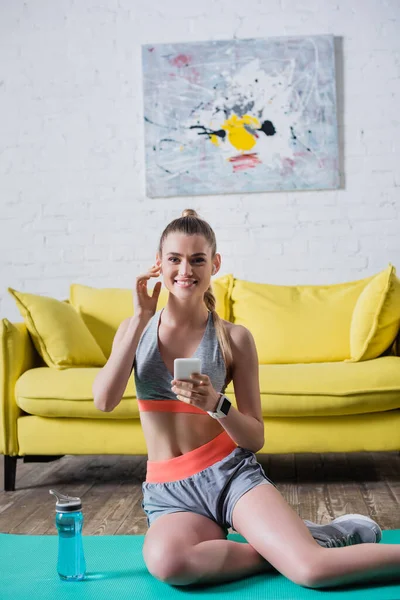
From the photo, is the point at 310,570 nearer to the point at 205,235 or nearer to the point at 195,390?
the point at 195,390

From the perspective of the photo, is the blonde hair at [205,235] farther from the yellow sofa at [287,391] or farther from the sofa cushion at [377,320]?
the sofa cushion at [377,320]

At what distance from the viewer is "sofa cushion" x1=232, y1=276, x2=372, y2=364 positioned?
3498 mm

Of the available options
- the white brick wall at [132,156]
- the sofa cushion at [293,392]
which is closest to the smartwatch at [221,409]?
the sofa cushion at [293,392]

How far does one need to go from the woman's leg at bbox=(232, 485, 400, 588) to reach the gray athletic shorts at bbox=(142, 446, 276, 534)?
118 millimetres

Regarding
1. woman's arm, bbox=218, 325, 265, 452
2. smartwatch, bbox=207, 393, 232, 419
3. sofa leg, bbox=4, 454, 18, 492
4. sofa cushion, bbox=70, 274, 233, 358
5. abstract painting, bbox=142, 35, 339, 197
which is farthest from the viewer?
abstract painting, bbox=142, 35, 339, 197

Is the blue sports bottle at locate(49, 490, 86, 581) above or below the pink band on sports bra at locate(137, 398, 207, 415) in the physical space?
below

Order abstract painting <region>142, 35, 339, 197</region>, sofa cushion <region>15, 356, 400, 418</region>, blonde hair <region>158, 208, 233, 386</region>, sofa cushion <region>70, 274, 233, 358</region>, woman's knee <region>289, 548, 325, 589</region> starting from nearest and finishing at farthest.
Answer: woman's knee <region>289, 548, 325, 589</region>, blonde hair <region>158, 208, 233, 386</region>, sofa cushion <region>15, 356, 400, 418</region>, sofa cushion <region>70, 274, 233, 358</region>, abstract painting <region>142, 35, 339, 197</region>

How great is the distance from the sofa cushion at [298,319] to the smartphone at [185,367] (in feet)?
5.82

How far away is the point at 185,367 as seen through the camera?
1.73 metres

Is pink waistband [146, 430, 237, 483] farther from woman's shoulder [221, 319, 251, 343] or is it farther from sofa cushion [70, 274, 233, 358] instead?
sofa cushion [70, 274, 233, 358]

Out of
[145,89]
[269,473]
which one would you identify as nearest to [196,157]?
[145,89]

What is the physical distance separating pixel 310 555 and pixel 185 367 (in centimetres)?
50

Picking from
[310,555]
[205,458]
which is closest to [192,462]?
[205,458]

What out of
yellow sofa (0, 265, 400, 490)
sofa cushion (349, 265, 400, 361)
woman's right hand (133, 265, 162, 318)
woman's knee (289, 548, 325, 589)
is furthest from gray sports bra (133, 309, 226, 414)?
sofa cushion (349, 265, 400, 361)
